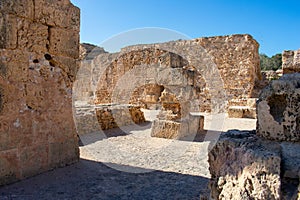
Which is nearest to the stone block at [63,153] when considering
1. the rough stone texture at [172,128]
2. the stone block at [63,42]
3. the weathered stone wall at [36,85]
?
the weathered stone wall at [36,85]

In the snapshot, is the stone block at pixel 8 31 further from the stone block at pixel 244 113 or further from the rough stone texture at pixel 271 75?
the rough stone texture at pixel 271 75

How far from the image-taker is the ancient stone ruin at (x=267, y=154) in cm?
156

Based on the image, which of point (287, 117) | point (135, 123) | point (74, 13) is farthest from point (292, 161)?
point (135, 123)

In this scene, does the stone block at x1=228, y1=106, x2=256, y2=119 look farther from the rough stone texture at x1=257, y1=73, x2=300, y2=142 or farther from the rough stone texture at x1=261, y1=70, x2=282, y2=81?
the rough stone texture at x1=257, y1=73, x2=300, y2=142

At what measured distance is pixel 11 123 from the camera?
3.19 m

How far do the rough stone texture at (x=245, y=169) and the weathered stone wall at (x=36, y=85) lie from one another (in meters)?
2.50

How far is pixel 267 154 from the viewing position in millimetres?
1642

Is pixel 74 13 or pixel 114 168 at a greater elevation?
pixel 74 13

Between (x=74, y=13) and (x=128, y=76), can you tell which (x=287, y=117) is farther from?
(x=128, y=76)

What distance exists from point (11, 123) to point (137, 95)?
10.9 m

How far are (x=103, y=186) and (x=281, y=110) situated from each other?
7.27ft

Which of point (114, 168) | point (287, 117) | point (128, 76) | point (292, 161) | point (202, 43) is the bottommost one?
point (114, 168)

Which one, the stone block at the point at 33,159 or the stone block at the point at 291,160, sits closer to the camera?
the stone block at the point at 291,160

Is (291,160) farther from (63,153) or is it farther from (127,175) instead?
(63,153)
